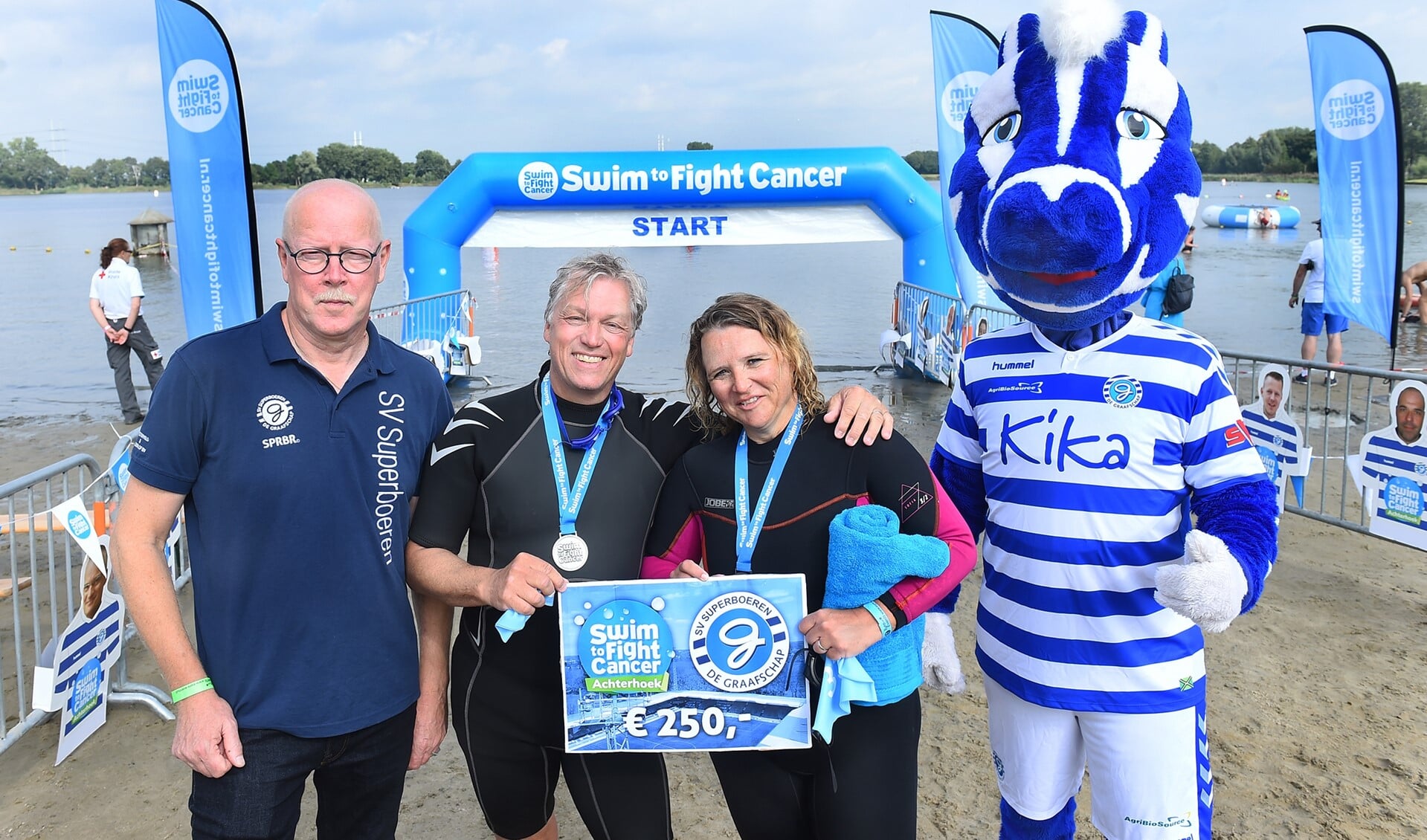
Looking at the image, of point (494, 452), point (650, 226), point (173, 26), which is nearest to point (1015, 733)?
point (494, 452)

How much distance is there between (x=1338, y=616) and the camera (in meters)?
5.15

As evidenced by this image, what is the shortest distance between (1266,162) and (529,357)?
9899cm

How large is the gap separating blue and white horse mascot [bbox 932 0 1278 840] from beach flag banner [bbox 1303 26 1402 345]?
6.93 metres

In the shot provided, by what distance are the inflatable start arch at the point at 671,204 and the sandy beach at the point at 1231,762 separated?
7.09 metres

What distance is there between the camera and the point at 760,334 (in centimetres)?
227

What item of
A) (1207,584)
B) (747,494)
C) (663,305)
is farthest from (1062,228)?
(663,305)

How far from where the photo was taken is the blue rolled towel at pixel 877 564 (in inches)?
83.3

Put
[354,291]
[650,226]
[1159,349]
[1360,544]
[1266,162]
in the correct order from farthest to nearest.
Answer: [1266,162] → [650,226] → [1360,544] → [1159,349] → [354,291]

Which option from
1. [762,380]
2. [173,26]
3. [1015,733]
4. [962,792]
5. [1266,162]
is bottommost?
[962,792]

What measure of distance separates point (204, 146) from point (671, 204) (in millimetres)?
5703

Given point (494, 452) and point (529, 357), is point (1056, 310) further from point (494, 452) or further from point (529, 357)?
point (529, 357)

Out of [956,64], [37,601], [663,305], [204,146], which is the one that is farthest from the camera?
[663,305]

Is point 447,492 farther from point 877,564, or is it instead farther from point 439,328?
point 439,328

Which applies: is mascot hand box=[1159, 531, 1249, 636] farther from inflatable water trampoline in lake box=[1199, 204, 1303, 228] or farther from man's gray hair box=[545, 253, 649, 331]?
inflatable water trampoline in lake box=[1199, 204, 1303, 228]
